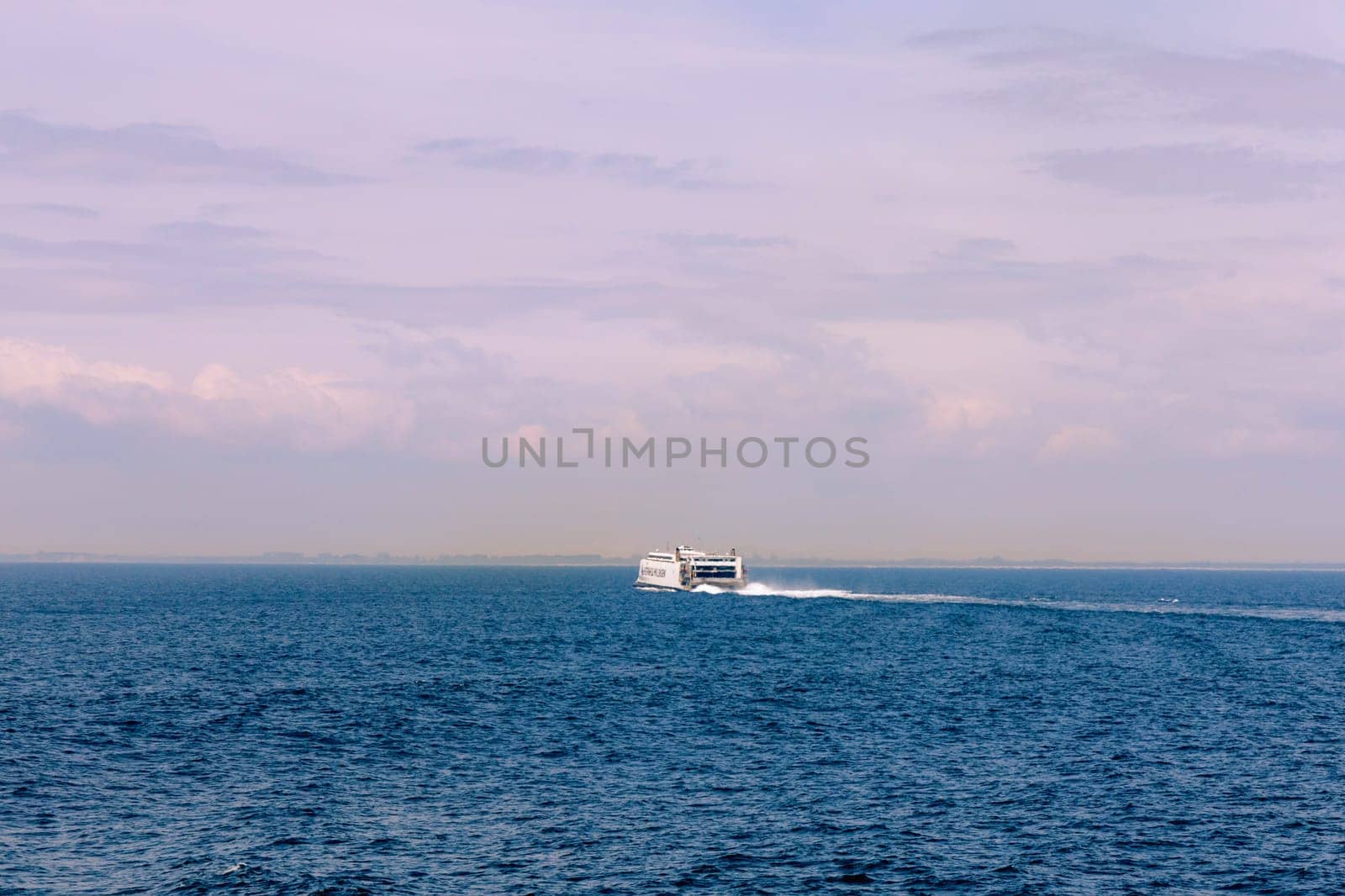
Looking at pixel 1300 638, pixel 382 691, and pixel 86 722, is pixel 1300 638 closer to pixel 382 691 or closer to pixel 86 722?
pixel 382 691

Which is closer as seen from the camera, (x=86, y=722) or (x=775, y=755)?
(x=775, y=755)

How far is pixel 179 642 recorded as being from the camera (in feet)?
481

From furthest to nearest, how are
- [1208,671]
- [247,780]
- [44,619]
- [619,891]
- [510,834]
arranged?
1. [44,619]
2. [1208,671]
3. [247,780]
4. [510,834]
5. [619,891]

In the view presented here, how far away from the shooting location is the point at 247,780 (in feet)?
216

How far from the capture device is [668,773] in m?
68.2

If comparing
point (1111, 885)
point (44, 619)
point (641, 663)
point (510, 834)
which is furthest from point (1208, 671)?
point (44, 619)

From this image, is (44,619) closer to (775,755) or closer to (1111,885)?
(775,755)

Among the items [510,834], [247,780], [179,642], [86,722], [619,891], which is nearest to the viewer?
[619,891]

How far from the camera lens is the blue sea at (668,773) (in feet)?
164

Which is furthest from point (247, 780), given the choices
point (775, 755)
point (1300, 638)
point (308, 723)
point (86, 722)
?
point (1300, 638)

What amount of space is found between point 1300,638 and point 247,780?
14269 cm

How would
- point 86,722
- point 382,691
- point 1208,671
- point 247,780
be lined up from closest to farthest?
point 247,780, point 86,722, point 382,691, point 1208,671

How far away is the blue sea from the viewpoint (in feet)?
164

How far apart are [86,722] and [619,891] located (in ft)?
178
